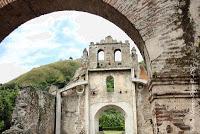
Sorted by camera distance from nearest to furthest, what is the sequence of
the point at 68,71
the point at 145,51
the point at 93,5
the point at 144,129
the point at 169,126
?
the point at 169,126 → the point at 145,51 → the point at 93,5 → the point at 144,129 → the point at 68,71

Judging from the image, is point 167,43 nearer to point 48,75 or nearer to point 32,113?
point 32,113

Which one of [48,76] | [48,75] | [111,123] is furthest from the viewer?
[48,75]

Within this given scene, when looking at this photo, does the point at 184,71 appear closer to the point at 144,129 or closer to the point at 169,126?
the point at 169,126

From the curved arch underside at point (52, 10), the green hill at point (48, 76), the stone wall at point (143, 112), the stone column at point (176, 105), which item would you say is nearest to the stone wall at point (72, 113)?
the stone wall at point (143, 112)

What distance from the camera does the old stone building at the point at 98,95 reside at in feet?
71.8

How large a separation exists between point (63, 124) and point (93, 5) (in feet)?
57.9

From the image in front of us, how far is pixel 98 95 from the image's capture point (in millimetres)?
22359

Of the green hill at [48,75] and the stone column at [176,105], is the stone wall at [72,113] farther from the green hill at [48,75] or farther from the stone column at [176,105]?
the stone column at [176,105]

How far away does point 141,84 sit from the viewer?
2244 centimetres

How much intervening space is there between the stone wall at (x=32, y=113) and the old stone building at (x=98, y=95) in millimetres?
1775

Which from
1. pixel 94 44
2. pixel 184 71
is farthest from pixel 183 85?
pixel 94 44

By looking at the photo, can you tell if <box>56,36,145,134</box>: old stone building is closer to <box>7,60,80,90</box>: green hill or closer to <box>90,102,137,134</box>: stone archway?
<box>90,102,137,134</box>: stone archway

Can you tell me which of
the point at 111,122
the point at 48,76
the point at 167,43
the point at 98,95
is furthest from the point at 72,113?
the point at 48,76

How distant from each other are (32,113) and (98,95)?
23.4 ft
